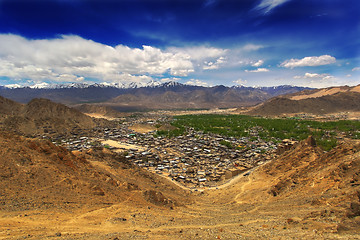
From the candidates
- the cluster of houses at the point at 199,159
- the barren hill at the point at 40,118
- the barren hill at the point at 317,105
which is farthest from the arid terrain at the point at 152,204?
the barren hill at the point at 317,105

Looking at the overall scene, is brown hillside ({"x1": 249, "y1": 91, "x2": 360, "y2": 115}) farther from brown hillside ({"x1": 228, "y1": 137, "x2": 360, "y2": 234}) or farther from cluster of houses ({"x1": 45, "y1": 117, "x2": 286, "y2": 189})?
brown hillside ({"x1": 228, "y1": 137, "x2": 360, "y2": 234})

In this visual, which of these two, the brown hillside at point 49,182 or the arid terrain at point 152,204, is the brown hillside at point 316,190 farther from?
the brown hillside at point 49,182

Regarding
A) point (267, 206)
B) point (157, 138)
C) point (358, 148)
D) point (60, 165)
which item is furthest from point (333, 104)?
point (60, 165)

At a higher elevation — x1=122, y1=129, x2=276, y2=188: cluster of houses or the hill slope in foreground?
the hill slope in foreground

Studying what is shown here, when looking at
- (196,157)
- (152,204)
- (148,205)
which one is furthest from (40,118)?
(148,205)

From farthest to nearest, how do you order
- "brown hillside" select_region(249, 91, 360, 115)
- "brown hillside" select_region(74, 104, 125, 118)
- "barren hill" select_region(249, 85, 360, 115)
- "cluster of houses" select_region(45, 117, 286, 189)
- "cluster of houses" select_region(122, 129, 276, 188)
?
"brown hillside" select_region(74, 104, 125, 118)
"brown hillside" select_region(249, 91, 360, 115)
"barren hill" select_region(249, 85, 360, 115)
"cluster of houses" select_region(45, 117, 286, 189)
"cluster of houses" select_region(122, 129, 276, 188)

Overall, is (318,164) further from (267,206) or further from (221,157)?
(221,157)

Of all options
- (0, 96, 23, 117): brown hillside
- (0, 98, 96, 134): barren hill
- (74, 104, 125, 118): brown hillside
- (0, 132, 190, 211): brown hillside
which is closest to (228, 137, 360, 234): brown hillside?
(0, 132, 190, 211): brown hillside

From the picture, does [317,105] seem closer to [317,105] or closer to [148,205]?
[317,105]
